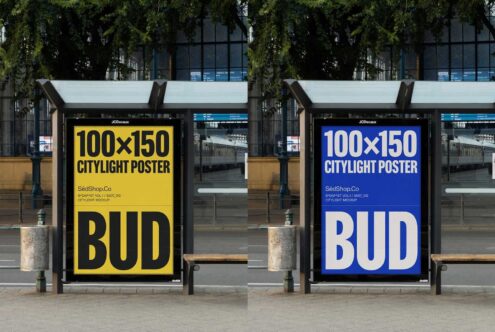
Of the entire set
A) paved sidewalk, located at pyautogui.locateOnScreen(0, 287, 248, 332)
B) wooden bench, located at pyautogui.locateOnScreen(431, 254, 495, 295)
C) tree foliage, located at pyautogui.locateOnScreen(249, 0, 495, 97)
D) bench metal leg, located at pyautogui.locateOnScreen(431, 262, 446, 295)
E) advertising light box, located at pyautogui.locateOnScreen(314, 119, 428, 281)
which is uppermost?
tree foliage, located at pyautogui.locateOnScreen(249, 0, 495, 97)

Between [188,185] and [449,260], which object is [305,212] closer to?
[188,185]

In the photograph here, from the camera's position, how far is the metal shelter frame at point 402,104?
35.8 ft

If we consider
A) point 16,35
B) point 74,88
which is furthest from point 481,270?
point 16,35

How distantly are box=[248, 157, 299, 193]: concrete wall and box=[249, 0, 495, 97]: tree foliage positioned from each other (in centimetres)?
1153

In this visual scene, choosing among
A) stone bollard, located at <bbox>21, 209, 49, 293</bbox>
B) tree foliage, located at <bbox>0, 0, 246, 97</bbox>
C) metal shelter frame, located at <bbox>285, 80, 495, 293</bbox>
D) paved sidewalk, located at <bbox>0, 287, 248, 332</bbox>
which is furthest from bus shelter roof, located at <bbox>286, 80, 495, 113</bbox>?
tree foliage, located at <bbox>0, 0, 246, 97</bbox>

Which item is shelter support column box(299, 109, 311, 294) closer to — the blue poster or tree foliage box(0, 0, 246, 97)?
the blue poster

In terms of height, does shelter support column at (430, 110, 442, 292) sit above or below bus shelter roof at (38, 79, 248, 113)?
below

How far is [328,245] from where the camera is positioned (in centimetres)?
1108

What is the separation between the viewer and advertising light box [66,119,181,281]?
1099cm

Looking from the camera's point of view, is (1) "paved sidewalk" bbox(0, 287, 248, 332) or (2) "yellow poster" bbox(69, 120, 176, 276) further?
(2) "yellow poster" bbox(69, 120, 176, 276)

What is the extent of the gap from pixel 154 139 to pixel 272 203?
16.3m

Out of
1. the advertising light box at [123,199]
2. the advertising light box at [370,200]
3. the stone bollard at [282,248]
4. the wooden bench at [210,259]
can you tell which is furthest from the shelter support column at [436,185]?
the advertising light box at [123,199]

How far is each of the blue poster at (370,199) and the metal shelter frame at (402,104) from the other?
18 cm

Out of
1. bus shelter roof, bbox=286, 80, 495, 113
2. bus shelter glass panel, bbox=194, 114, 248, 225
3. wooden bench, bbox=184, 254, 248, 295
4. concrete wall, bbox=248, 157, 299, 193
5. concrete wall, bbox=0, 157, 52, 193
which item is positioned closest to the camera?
wooden bench, bbox=184, 254, 248, 295
